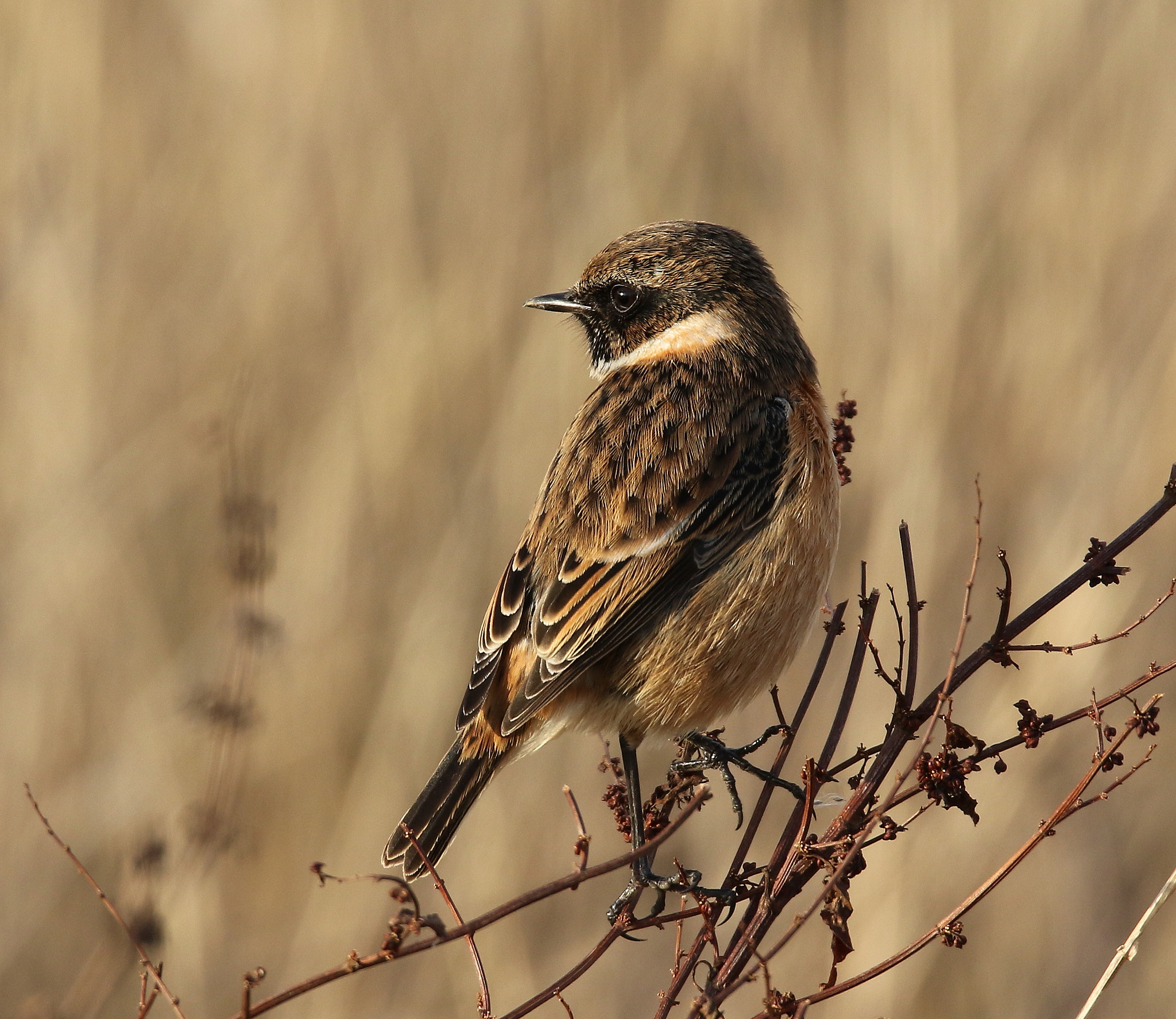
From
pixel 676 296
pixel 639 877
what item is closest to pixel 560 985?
pixel 639 877

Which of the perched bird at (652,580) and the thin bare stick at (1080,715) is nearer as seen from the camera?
the thin bare stick at (1080,715)

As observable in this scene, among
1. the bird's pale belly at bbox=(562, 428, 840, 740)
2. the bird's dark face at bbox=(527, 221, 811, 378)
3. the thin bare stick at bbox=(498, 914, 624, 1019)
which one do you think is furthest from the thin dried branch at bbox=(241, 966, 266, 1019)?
the bird's dark face at bbox=(527, 221, 811, 378)

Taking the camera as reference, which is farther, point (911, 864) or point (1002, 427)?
point (1002, 427)

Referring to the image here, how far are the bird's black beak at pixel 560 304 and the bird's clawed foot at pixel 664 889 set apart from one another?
5.80 feet

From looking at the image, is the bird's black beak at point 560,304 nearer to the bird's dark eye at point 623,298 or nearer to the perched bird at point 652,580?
the bird's dark eye at point 623,298

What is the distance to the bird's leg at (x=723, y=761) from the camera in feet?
9.90

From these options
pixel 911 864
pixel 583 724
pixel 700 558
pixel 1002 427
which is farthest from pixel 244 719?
pixel 1002 427

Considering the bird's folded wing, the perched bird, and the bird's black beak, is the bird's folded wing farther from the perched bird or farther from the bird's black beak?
the bird's black beak

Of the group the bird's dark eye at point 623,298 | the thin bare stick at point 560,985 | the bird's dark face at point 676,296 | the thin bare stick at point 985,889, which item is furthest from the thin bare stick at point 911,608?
the bird's dark eye at point 623,298

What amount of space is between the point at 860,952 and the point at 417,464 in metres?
2.49

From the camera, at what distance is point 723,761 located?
3393 millimetres

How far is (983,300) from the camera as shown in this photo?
525 centimetres

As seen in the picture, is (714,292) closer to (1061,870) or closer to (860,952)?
(860,952)

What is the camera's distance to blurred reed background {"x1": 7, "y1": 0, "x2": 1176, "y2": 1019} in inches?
198
